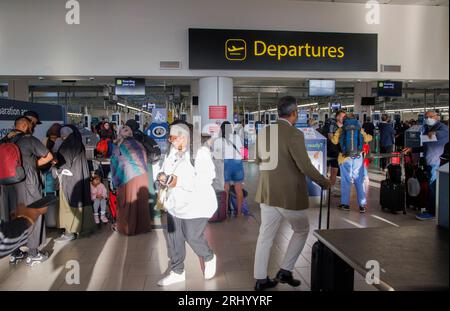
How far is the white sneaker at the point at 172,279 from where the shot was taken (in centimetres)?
350

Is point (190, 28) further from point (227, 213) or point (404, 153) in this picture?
point (404, 153)

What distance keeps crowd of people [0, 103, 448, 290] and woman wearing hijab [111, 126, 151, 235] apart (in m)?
0.01

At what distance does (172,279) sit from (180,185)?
2.80 ft

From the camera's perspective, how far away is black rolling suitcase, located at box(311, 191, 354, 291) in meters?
2.47

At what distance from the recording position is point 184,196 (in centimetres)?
334

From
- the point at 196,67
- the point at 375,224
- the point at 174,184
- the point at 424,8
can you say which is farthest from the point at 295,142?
the point at 424,8

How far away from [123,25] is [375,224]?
634 centimetres

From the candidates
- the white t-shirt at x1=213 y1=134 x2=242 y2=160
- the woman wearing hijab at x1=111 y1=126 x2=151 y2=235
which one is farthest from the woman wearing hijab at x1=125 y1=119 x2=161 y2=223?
the white t-shirt at x1=213 y1=134 x2=242 y2=160

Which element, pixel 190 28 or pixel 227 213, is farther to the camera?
pixel 190 28

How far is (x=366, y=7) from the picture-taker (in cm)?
893

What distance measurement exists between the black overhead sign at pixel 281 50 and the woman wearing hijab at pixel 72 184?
4.25 meters

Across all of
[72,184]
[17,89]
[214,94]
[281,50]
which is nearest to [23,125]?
[72,184]

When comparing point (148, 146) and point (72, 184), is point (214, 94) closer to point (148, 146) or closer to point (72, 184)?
point (148, 146)
